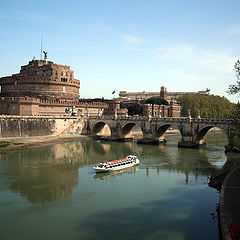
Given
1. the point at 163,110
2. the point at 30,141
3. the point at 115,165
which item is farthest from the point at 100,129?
the point at 115,165

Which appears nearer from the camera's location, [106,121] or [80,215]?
[80,215]

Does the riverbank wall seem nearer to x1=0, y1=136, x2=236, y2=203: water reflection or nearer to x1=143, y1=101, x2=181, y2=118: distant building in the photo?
x1=0, y1=136, x2=236, y2=203: water reflection

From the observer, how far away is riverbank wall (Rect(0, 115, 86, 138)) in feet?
151

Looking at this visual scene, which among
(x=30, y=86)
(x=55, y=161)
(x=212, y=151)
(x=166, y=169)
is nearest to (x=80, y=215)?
(x=166, y=169)

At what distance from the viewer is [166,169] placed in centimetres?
2833

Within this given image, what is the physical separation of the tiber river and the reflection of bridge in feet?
24.5

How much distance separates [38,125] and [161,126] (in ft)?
65.7

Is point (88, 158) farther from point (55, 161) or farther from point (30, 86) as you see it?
point (30, 86)

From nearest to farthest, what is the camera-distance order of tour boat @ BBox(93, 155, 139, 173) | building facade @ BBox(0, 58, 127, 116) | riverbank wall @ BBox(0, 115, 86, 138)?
tour boat @ BBox(93, 155, 139, 173) → riverbank wall @ BBox(0, 115, 86, 138) → building facade @ BBox(0, 58, 127, 116)

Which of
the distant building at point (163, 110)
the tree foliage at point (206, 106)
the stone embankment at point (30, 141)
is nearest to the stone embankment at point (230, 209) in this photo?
the stone embankment at point (30, 141)

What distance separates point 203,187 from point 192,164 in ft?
29.2

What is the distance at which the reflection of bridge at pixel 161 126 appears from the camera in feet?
133

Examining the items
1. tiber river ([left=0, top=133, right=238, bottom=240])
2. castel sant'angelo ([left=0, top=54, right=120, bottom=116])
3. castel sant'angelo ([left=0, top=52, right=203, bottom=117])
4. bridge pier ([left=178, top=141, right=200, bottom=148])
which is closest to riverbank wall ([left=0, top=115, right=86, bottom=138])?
castel sant'angelo ([left=0, top=52, right=203, bottom=117])

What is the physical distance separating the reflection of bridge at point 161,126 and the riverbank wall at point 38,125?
3253 mm
